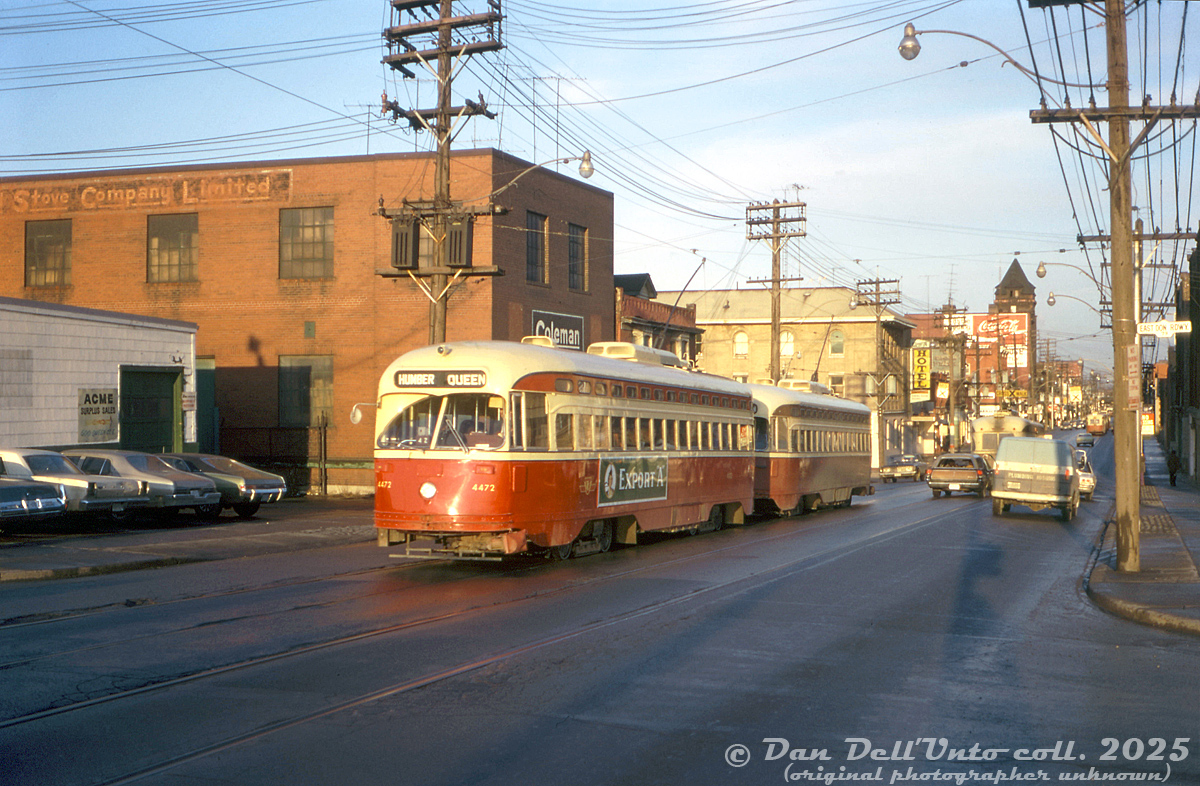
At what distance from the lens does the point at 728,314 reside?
263 feet

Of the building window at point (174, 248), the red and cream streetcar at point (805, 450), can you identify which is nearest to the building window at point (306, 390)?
the building window at point (174, 248)

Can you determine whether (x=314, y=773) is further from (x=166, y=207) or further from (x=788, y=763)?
(x=166, y=207)

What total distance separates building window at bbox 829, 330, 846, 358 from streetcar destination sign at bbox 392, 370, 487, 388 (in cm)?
6392

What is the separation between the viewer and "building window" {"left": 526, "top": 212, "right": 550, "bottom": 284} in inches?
1451

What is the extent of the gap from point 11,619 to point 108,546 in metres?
8.15

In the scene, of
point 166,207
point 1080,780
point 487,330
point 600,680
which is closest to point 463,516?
point 600,680

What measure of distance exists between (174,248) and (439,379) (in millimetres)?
25928

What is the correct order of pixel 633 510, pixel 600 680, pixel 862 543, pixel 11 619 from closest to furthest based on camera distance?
pixel 600 680 < pixel 11 619 < pixel 633 510 < pixel 862 543

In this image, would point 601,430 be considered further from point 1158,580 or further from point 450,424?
point 1158,580

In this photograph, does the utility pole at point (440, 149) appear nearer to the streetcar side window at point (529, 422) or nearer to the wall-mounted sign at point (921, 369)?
the streetcar side window at point (529, 422)

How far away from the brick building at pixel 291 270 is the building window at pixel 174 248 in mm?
48

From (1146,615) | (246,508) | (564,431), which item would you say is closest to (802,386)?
(246,508)

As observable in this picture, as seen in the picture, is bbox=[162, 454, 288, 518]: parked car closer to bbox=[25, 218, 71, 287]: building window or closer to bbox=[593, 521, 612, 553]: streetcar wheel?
bbox=[593, 521, 612, 553]: streetcar wheel

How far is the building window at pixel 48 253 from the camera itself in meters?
39.2
